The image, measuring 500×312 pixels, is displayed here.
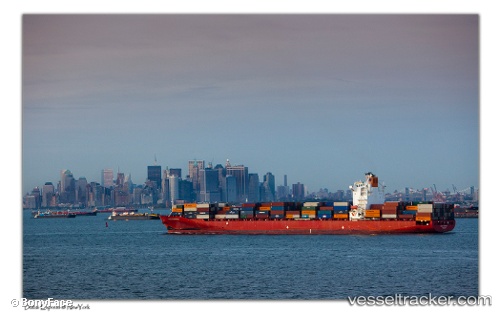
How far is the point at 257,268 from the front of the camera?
1024 inches

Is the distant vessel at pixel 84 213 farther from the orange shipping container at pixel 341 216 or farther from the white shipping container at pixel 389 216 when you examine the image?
the white shipping container at pixel 389 216

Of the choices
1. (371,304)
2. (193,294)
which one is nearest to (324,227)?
(193,294)

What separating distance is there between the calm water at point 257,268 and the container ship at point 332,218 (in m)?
1.40

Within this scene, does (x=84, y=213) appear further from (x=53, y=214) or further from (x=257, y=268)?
(x=257, y=268)

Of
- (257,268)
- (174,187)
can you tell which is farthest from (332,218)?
(174,187)

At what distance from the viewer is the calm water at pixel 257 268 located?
823 inches

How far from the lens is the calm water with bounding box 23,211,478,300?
20.9 m

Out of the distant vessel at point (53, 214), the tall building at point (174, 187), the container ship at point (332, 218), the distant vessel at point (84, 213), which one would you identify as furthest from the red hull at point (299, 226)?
the distant vessel at point (84, 213)

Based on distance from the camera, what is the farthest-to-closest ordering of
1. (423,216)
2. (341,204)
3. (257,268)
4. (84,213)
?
(84,213) → (341,204) → (423,216) → (257,268)

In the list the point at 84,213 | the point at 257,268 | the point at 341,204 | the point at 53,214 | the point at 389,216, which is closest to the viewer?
the point at 257,268

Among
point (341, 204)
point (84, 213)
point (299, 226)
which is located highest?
point (341, 204)

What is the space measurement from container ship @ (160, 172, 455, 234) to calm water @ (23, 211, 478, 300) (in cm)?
140

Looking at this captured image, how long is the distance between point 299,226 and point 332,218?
1626 millimetres

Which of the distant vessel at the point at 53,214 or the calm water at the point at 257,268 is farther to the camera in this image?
the distant vessel at the point at 53,214
